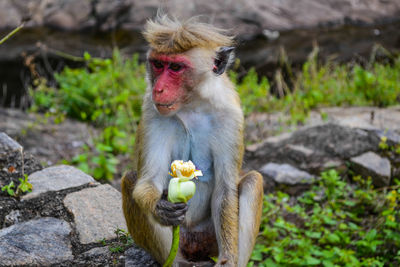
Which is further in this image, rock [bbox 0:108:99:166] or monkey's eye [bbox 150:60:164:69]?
rock [bbox 0:108:99:166]

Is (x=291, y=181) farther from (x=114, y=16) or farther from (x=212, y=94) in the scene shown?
(x=114, y=16)

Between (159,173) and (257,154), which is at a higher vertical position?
(159,173)

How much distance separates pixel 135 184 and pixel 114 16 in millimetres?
12950

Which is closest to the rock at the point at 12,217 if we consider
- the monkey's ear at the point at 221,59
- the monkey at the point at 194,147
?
the monkey at the point at 194,147

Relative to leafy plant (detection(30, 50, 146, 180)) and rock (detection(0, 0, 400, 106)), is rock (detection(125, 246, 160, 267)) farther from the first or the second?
rock (detection(0, 0, 400, 106))

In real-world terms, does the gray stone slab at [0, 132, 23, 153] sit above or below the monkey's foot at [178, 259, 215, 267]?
above

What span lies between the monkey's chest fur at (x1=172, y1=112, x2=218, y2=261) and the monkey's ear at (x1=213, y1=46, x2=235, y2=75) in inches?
12.9

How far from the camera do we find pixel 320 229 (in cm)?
455

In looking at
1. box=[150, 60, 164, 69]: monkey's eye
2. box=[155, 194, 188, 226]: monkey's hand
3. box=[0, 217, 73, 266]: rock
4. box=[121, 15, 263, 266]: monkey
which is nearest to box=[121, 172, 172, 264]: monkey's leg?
box=[121, 15, 263, 266]: monkey

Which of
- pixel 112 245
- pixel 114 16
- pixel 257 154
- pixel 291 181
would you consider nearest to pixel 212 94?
pixel 112 245

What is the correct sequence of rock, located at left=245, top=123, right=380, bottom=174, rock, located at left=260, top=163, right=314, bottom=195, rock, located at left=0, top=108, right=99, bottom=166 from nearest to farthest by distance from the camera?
rock, located at left=260, top=163, right=314, bottom=195 < rock, located at left=245, top=123, right=380, bottom=174 < rock, located at left=0, top=108, right=99, bottom=166

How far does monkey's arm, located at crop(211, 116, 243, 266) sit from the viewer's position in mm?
3264

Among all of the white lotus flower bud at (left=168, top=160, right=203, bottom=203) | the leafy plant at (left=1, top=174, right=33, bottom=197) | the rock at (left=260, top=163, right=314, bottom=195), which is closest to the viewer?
the white lotus flower bud at (left=168, top=160, right=203, bottom=203)

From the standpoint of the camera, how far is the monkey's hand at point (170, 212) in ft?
9.09
